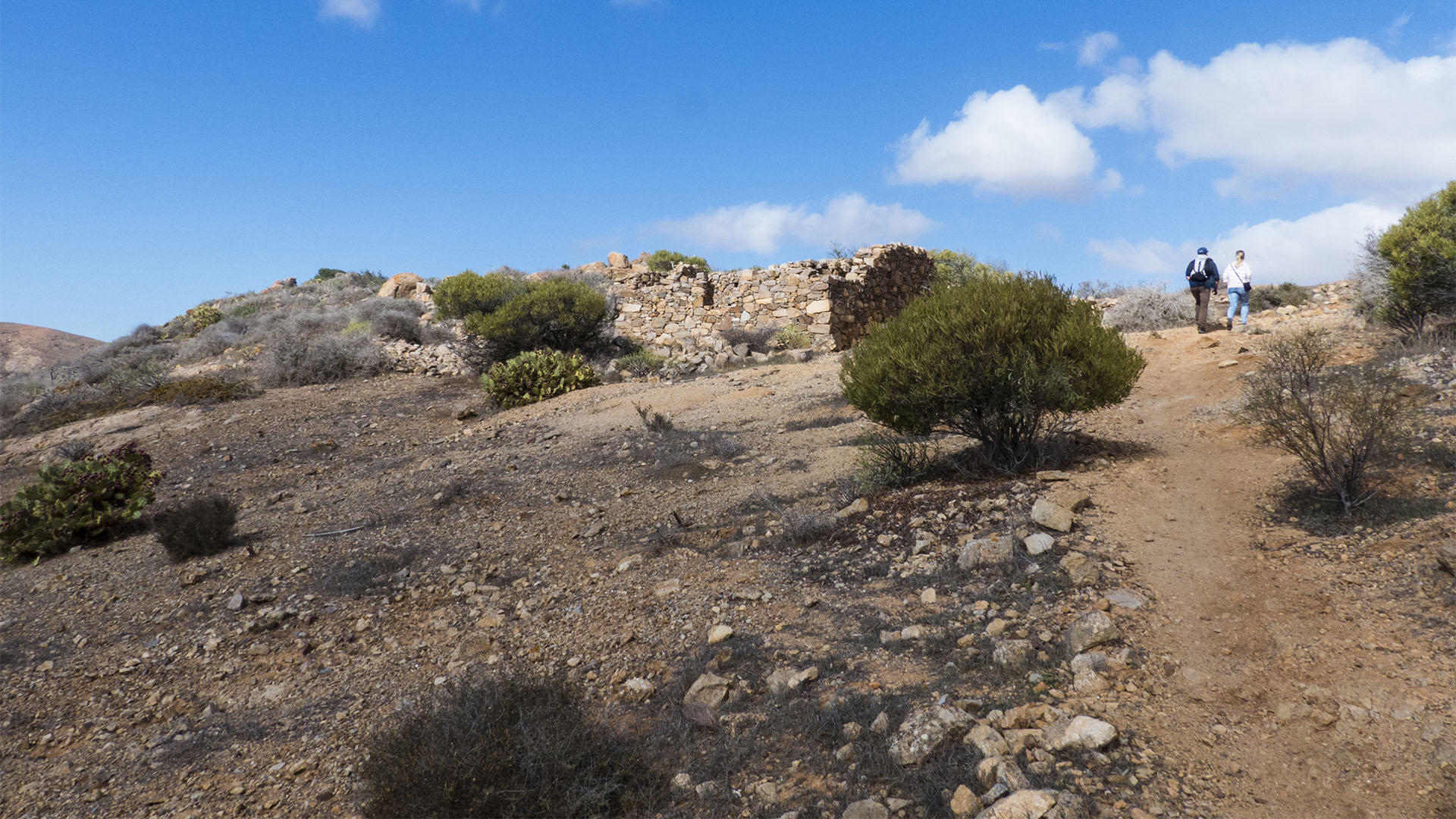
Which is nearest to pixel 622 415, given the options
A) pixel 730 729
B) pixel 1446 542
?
pixel 730 729

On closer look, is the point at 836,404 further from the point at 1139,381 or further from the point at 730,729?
the point at 730,729

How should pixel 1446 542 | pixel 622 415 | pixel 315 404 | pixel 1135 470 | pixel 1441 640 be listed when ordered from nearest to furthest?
pixel 1441 640 → pixel 1446 542 → pixel 1135 470 → pixel 622 415 → pixel 315 404

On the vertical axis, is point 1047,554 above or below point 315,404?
below

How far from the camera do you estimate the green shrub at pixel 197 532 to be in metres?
7.73

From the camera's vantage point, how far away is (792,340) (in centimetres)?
1848

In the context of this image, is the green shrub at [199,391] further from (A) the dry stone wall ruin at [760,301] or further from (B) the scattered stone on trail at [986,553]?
(B) the scattered stone on trail at [986,553]

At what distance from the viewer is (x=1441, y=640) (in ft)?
13.1

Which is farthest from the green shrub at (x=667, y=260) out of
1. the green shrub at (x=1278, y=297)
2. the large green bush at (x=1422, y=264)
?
the large green bush at (x=1422, y=264)

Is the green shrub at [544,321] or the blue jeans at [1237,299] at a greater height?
the green shrub at [544,321]

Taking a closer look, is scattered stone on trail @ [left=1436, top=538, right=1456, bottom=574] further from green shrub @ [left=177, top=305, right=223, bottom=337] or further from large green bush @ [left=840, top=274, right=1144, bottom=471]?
green shrub @ [left=177, top=305, right=223, bottom=337]

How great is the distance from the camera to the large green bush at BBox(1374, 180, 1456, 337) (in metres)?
11.8

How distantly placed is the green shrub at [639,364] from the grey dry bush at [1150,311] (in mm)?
Answer: 9513

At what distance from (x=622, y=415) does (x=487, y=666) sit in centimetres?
705

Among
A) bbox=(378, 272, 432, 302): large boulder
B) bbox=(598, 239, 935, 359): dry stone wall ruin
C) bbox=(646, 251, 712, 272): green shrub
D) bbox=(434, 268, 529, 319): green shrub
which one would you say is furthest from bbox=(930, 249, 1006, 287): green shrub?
bbox=(378, 272, 432, 302): large boulder
